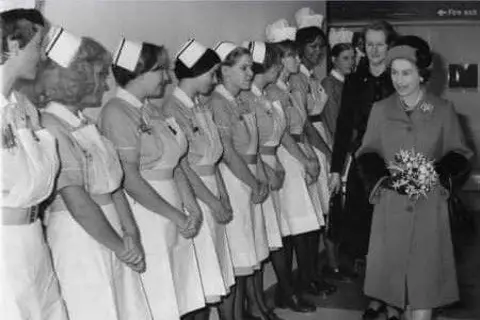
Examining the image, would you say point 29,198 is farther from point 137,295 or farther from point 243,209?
point 243,209

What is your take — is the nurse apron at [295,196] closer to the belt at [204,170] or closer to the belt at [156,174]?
the belt at [204,170]

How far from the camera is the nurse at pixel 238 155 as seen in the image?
3.41m

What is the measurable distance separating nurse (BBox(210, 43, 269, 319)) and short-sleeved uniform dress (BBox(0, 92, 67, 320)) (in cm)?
150

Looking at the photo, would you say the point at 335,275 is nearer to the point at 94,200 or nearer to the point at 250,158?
the point at 250,158

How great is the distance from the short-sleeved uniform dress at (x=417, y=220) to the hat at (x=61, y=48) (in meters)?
1.50

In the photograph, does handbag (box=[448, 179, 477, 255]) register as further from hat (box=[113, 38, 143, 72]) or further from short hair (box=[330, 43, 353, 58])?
short hair (box=[330, 43, 353, 58])

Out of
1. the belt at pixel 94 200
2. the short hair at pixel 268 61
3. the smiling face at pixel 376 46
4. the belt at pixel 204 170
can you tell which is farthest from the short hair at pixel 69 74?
the smiling face at pixel 376 46

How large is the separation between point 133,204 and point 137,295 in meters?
0.42

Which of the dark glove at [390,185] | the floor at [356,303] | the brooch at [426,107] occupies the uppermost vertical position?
the brooch at [426,107]

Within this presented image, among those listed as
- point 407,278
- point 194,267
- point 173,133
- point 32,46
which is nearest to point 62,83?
point 32,46

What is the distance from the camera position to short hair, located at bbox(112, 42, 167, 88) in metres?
2.63

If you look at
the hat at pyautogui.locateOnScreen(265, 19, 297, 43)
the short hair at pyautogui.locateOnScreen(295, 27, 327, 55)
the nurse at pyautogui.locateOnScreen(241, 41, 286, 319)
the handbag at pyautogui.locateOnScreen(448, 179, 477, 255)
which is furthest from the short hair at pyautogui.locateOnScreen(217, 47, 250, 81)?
the short hair at pyautogui.locateOnScreen(295, 27, 327, 55)

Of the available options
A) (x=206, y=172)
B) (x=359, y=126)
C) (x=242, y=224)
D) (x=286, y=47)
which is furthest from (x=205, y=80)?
(x=286, y=47)

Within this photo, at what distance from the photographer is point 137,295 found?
2.43 m
